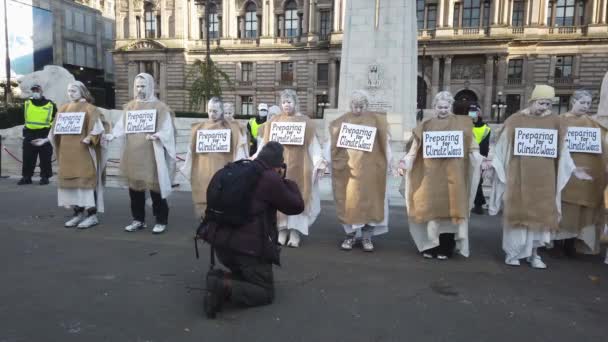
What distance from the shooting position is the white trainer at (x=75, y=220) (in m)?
6.64

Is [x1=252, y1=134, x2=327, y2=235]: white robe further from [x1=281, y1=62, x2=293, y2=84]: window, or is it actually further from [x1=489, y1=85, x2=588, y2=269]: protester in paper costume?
[x1=281, y1=62, x2=293, y2=84]: window

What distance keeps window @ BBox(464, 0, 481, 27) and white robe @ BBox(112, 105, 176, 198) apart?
46536 millimetres

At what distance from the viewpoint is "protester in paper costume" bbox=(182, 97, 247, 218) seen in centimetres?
608

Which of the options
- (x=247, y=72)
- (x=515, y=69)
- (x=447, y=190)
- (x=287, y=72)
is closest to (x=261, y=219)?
(x=447, y=190)

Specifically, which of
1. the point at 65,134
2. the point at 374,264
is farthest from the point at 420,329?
the point at 65,134

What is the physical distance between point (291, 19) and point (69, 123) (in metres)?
50.0

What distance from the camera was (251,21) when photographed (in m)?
54.9

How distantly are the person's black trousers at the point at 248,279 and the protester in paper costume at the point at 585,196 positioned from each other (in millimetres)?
3708

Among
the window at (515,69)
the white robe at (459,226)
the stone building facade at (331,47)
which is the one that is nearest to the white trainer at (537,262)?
the white robe at (459,226)

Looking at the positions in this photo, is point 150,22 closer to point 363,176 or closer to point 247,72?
point 247,72

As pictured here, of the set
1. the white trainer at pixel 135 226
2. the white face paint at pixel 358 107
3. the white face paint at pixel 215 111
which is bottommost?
the white trainer at pixel 135 226

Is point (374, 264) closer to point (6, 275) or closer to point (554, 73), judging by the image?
point (6, 275)

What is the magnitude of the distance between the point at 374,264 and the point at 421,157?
1.42 meters

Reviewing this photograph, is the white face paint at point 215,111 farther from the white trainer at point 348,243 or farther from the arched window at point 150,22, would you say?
the arched window at point 150,22
